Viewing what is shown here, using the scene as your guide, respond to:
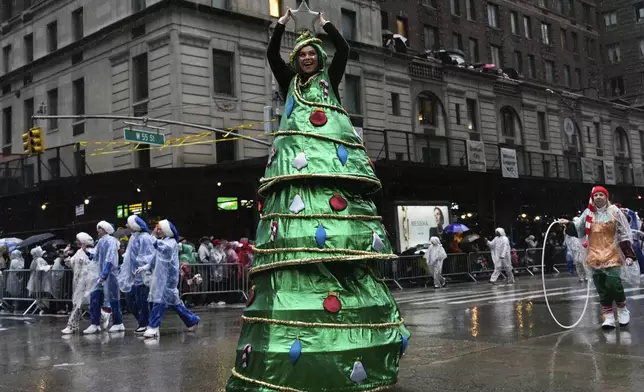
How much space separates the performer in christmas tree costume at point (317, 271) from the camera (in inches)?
177

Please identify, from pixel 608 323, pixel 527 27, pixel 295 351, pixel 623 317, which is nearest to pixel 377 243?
pixel 295 351

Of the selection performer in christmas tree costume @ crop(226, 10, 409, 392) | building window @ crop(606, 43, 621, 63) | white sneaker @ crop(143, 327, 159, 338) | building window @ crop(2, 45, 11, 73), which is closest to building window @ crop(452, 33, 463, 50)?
building window @ crop(606, 43, 621, 63)

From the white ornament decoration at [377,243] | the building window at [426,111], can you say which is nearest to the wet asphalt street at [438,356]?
the white ornament decoration at [377,243]

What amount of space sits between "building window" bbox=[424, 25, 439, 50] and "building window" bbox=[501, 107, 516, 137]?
6.54m

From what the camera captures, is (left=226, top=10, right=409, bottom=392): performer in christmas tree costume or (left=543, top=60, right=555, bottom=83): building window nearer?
(left=226, top=10, right=409, bottom=392): performer in christmas tree costume

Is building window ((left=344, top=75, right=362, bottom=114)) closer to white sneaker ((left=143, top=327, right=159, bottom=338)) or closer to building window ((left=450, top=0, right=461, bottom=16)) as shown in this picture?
building window ((left=450, top=0, right=461, bottom=16))

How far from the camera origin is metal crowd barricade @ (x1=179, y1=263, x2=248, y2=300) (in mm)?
16891

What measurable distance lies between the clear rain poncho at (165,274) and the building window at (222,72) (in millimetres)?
18776

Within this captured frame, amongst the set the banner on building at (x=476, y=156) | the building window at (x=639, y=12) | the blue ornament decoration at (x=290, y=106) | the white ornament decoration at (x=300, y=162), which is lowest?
the white ornament decoration at (x=300, y=162)

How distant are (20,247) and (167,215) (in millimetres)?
6316

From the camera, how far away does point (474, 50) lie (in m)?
44.6

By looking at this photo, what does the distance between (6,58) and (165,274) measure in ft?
109

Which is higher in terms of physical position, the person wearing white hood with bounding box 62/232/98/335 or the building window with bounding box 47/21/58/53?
the building window with bounding box 47/21/58/53

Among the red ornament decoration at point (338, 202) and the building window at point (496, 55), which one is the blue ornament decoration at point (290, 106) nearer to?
the red ornament decoration at point (338, 202)
